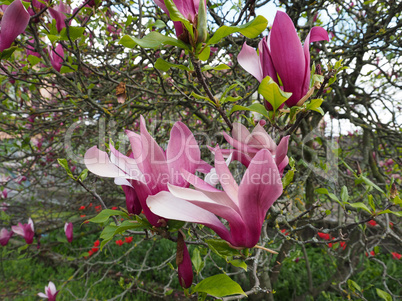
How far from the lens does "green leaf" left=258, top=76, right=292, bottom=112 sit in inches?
21.2

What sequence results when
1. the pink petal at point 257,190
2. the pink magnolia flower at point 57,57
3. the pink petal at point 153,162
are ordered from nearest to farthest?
the pink petal at point 257,190, the pink petal at point 153,162, the pink magnolia flower at point 57,57

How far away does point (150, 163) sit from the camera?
21.4 inches

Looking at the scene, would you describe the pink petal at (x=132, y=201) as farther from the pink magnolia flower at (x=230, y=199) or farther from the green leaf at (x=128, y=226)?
the pink magnolia flower at (x=230, y=199)

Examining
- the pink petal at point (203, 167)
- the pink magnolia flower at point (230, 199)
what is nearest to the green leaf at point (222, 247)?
the pink magnolia flower at point (230, 199)

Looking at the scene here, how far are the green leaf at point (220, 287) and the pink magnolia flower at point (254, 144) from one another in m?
0.26

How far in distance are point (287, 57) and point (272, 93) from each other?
0.28 feet

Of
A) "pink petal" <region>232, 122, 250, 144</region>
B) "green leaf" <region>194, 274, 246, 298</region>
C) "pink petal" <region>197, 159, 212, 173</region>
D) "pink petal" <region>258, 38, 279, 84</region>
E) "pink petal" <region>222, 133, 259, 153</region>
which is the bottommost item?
"green leaf" <region>194, 274, 246, 298</region>

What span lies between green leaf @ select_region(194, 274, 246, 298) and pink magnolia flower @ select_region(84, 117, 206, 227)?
6.9 inches

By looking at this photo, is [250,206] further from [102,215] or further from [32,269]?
[32,269]

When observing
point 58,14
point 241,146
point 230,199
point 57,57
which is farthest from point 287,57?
point 57,57

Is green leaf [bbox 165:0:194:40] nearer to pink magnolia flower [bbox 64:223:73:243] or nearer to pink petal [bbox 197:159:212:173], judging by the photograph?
pink petal [bbox 197:159:212:173]

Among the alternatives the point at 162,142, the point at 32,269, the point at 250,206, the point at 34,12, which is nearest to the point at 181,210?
the point at 250,206

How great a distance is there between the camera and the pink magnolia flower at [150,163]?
54cm

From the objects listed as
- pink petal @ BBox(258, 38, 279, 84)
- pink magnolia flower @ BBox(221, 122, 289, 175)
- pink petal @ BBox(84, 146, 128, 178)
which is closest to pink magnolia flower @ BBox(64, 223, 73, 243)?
pink petal @ BBox(84, 146, 128, 178)
